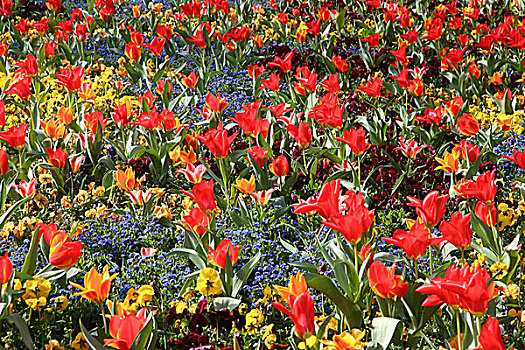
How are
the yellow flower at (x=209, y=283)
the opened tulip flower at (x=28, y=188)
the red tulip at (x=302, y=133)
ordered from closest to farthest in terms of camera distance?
the yellow flower at (x=209, y=283) → the opened tulip flower at (x=28, y=188) → the red tulip at (x=302, y=133)

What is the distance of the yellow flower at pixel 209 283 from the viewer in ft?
7.30

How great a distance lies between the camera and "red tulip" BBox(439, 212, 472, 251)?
6.92ft

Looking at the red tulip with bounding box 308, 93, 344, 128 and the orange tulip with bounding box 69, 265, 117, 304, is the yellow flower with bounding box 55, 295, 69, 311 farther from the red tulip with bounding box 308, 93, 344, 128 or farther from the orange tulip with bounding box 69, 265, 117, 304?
the red tulip with bounding box 308, 93, 344, 128

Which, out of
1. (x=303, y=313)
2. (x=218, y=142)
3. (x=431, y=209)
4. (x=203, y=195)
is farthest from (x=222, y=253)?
(x=218, y=142)

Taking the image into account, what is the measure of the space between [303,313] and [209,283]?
0.56 meters

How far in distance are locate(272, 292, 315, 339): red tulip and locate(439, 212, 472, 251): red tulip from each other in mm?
636

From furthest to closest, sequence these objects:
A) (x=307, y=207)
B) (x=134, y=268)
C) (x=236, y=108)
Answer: (x=236, y=108)
(x=134, y=268)
(x=307, y=207)

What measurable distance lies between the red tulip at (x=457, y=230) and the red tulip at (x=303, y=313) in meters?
0.64

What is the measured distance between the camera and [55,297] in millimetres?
2400

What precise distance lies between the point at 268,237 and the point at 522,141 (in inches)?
74.2

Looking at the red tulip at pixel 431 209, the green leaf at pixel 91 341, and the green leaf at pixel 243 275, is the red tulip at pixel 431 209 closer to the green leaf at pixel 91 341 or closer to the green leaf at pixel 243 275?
the green leaf at pixel 243 275

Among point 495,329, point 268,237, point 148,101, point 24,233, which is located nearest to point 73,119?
point 148,101

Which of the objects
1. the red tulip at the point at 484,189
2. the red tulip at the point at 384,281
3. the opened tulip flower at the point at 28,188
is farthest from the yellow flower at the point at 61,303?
the red tulip at the point at 484,189

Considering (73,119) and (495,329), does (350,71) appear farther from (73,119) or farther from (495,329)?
(495,329)
